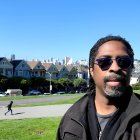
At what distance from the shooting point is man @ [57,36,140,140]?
2.53 meters

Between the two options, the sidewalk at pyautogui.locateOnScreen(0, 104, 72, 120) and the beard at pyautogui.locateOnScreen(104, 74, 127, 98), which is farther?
the sidewalk at pyautogui.locateOnScreen(0, 104, 72, 120)

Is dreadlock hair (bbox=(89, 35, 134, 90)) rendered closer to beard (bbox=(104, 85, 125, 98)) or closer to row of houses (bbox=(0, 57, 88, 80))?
beard (bbox=(104, 85, 125, 98))

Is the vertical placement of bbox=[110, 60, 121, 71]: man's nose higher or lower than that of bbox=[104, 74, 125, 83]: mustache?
higher

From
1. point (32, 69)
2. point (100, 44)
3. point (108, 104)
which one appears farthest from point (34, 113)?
point (32, 69)

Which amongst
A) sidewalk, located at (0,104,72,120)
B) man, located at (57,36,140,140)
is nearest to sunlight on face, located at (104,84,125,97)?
man, located at (57,36,140,140)

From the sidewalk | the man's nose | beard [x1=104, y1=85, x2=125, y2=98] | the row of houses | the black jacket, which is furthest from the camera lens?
the row of houses

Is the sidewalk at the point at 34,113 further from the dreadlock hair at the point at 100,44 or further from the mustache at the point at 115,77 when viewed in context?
the mustache at the point at 115,77

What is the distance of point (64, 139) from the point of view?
2.67 m

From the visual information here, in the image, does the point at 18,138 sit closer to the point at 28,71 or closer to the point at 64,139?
the point at 64,139

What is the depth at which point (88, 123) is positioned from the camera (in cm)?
269

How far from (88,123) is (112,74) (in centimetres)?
39

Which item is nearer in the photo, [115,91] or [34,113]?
[115,91]

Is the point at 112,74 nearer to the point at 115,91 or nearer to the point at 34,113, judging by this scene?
the point at 115,91

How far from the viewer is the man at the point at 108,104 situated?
253cm
